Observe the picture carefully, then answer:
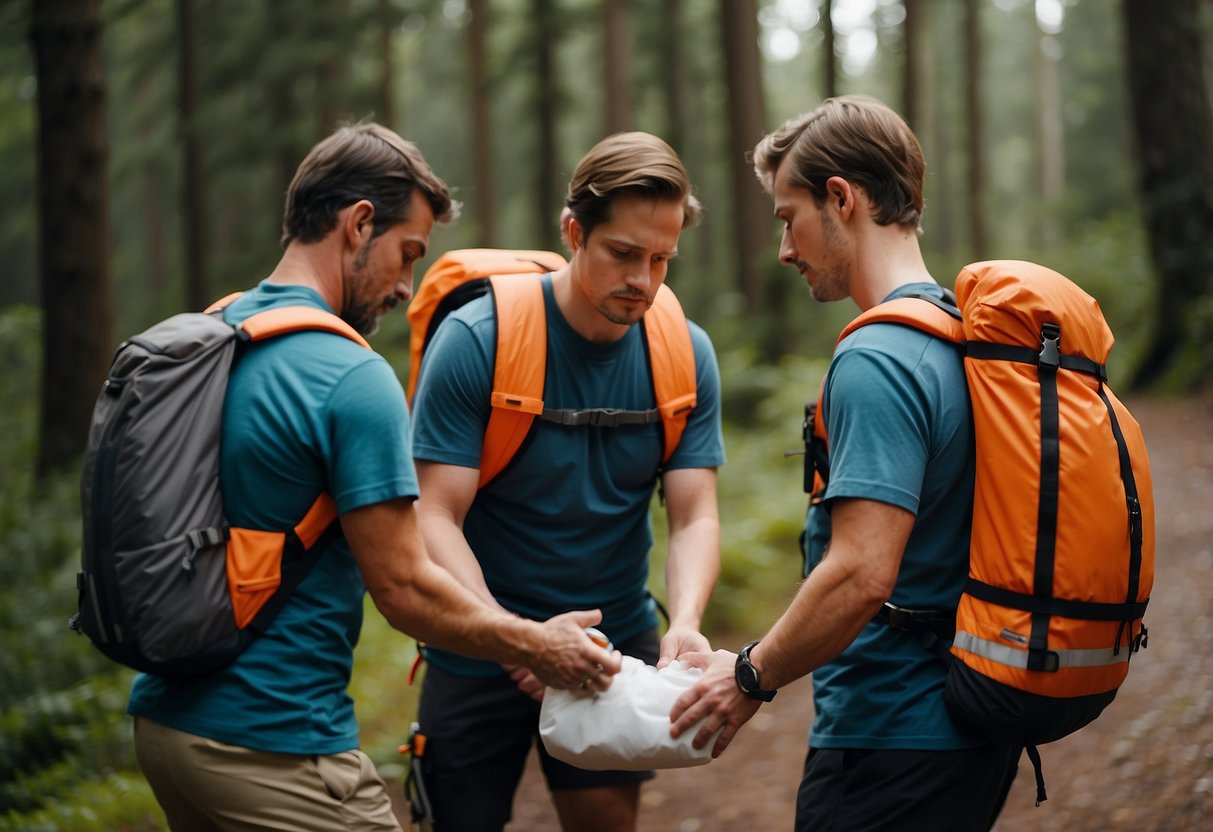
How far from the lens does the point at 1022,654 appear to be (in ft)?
7.73

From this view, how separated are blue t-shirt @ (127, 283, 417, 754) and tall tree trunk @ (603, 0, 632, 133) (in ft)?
49.8

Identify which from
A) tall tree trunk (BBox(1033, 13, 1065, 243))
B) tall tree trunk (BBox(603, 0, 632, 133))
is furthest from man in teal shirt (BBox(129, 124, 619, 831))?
tall tree trunk (BBox(1033, 13, 1065, 243))

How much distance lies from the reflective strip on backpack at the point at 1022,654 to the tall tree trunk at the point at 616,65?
15.5 m

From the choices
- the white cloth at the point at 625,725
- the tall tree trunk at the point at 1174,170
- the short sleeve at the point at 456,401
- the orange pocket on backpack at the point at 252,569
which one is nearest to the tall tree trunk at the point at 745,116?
the tall tree trunk at the point at 1174,170

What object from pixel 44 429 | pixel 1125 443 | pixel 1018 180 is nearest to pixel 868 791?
pixel 1125 443

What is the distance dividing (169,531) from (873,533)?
62.3 inches

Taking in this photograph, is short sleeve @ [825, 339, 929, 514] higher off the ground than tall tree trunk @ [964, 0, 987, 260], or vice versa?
tall tree trunk @ [964, 0, 987, 260]

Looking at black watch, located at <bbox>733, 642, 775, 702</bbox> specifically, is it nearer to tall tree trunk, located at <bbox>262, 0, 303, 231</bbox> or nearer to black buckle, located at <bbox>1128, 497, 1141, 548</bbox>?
black buckle, located at <bbox>1128, 497, 1141, 548</bbox>

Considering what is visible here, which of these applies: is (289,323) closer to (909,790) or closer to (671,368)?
(671,368)

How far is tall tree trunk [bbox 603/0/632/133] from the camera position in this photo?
→ 1731 cm

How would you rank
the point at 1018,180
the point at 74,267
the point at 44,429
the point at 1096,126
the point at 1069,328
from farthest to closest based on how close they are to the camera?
the point at 1018,180 < the point at 1096,126 < the point at 44,429 < the point at 74,267 < the point at 1069,328

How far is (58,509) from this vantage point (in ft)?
34.6

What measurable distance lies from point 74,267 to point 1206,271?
11639 mm

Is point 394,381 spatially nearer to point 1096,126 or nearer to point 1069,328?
point 1069,328
